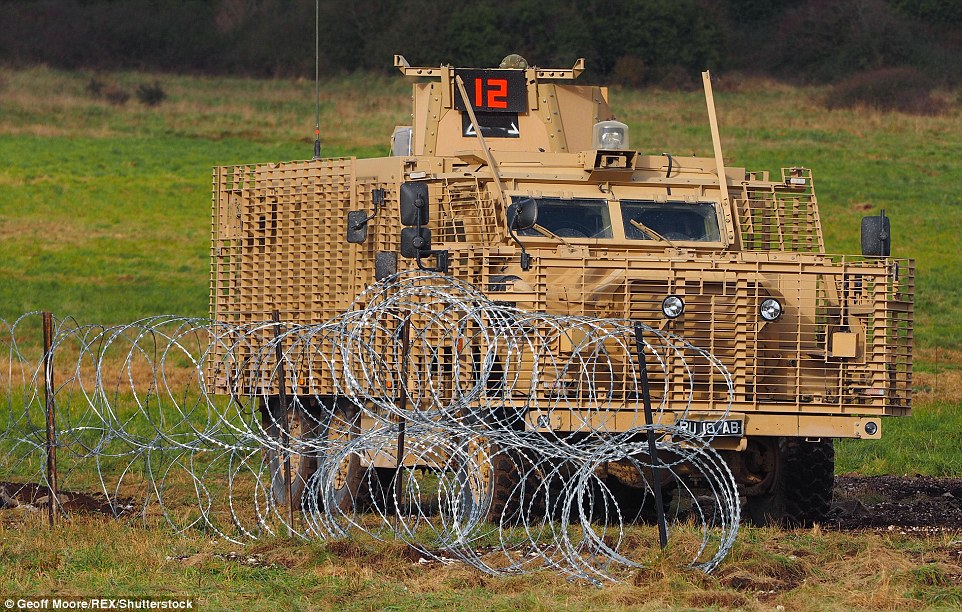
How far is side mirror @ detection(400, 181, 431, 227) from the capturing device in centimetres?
1244

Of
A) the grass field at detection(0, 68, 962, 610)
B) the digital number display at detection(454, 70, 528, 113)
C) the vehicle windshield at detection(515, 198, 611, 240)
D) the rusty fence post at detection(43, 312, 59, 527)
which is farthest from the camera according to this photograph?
the digital number display at detection(454, 70, 528, 113)

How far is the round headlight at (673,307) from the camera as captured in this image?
11.7 meters

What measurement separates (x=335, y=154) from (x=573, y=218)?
28.4m

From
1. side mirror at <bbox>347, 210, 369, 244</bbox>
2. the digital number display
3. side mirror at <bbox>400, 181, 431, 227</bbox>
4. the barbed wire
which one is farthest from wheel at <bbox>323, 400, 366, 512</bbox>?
→ the digital number display

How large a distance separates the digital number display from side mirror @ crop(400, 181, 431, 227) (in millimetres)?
3161

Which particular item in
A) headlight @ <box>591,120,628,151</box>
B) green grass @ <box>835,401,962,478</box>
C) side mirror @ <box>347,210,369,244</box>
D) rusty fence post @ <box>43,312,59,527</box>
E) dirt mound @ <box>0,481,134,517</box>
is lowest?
dirt mound @ <box>0,481,134,517</box>

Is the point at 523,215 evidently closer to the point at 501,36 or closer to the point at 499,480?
the point at 499,480

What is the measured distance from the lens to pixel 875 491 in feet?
50.7

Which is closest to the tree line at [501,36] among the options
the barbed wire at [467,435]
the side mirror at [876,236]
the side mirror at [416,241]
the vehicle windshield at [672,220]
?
the vehicle windshield at [672,220]

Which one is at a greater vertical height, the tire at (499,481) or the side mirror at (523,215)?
the side mirror at (523,215)

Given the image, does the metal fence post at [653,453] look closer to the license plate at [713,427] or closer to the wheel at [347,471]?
the license plate at [713,427]

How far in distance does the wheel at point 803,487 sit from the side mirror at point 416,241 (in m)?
3.21

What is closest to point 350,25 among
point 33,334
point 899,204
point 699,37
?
point 699,37

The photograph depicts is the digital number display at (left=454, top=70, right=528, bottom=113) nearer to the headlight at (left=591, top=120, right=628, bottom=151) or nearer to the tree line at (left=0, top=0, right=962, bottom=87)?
the headlight at (left=591, top=120, right=628, bottom=151)
